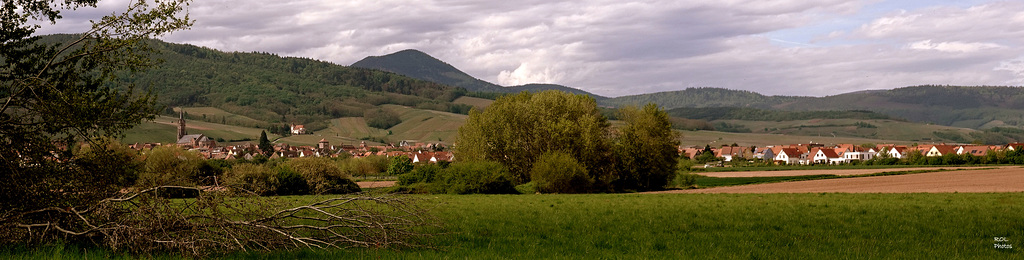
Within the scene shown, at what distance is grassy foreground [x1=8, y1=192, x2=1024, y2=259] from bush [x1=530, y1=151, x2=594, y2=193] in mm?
26410

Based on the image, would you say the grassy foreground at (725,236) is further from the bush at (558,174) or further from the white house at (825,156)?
the white house at (825,156)

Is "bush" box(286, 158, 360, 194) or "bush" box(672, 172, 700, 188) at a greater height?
"bush" box(286, 158, 360, 194)

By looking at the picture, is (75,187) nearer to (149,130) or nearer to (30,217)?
(30,217)

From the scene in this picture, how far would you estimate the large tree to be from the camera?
11.5 m

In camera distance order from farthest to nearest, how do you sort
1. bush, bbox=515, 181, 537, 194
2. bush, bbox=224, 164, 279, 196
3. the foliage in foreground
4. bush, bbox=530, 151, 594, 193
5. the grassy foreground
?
1. the foliage in foreground
2. bush, bbox=515, 181, 537, 194
3. bush, bbox=530, 151, 594, 193
4. bush, bbox=224, 164, 279, 196
5. the grassy foreground

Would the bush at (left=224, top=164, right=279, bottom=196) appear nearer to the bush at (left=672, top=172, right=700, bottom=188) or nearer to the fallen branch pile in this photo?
the fallen branch pile

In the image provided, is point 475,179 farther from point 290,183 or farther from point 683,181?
point 683,181

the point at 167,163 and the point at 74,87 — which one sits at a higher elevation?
the point at 74,87

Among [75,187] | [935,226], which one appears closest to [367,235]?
[75,187]

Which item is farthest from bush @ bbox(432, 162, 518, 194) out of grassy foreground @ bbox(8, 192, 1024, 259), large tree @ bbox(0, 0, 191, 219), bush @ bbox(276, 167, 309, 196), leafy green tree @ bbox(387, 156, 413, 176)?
leafy green tree @ bbox(387, 156, 413, 176)

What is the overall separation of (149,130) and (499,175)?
172 meters

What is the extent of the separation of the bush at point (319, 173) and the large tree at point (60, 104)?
34152 mm

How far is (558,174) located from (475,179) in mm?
5748

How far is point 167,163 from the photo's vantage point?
151ft
